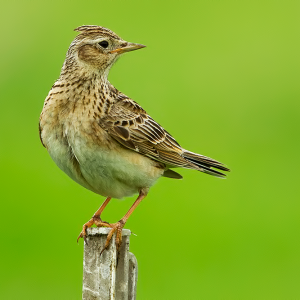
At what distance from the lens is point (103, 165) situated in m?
9.03

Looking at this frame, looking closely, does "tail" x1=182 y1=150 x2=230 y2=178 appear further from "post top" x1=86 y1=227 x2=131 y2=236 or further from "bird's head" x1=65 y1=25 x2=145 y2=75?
"post top" x1=86 y1=227 x2=131 y2=236

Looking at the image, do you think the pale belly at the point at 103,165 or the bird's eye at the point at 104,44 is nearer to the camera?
the pale belly at the point at 103,165

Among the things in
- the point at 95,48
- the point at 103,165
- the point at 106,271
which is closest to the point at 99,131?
the point at 103,165

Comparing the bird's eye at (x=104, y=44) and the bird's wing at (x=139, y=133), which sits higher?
the bird's eye at (x=104, y=44)

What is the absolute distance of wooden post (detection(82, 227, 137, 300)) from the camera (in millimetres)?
7359

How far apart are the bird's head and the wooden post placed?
2.33 metres

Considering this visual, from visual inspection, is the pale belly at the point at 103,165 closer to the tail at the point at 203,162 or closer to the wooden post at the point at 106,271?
the tail at the point at 203,162

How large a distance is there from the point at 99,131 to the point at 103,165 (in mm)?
316

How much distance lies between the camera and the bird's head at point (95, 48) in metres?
9.48

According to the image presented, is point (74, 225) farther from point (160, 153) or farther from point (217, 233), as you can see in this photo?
point (160, 153)

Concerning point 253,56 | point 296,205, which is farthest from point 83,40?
point 253,56

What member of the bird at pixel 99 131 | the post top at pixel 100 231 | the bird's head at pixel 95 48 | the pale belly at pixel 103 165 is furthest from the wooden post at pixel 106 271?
the bird's head at pixel 95 48

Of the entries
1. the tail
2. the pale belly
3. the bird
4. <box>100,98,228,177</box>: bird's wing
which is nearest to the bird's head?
the bird

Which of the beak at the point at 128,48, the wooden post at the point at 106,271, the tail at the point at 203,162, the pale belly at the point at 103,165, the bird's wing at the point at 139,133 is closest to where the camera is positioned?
the wooden post at the point at 106,271
